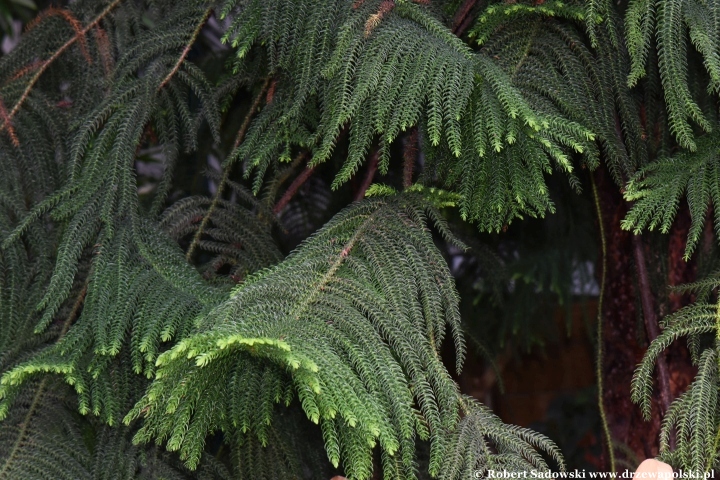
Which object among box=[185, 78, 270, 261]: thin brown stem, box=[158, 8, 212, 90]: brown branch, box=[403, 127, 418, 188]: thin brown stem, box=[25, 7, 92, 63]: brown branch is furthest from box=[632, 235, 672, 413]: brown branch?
box=[25, 7, 92, 63]: brown branch

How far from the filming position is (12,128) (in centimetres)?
141

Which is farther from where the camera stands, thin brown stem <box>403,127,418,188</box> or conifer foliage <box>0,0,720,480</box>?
thin brown stem <box>403,127,418,188</box>

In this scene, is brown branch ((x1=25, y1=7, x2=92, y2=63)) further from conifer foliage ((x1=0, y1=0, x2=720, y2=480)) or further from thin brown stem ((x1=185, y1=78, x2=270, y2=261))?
thin brown stem ((x1=185, y1=78, x2=270, y2=261))

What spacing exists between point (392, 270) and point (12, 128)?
0.82 m

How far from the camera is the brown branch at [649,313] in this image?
144 centimetres

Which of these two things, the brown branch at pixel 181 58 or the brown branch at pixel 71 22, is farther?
the brown branch at pixel 71 22

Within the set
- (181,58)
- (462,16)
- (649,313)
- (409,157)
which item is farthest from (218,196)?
(649,313)

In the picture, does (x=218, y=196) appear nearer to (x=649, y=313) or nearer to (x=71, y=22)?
(x=71, y=22)

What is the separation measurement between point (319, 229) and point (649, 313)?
0.73 m

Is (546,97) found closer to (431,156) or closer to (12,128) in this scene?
(431,156)

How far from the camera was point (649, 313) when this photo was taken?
1.50 meters

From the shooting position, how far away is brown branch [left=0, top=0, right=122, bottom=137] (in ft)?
4.66

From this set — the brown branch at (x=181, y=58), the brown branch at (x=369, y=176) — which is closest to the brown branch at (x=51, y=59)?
the brown branch at (x=181, y=58)

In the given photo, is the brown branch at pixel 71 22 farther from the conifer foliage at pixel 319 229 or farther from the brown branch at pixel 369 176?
the brown branch at pixel 369 176
